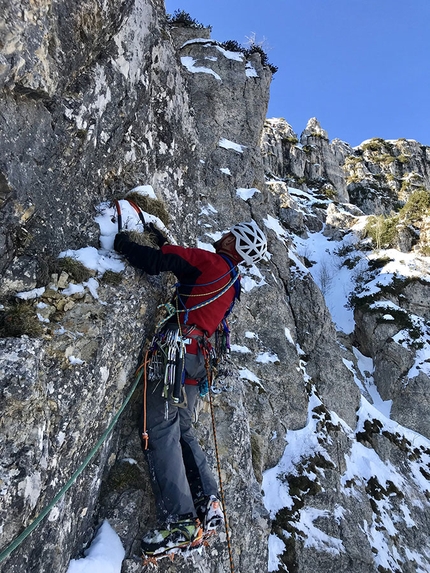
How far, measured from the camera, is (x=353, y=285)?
119 feet

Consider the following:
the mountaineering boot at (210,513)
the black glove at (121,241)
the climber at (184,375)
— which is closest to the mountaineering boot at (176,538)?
the climber at (184,375)

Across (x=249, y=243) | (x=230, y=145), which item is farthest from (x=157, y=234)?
(x=230, y=145)

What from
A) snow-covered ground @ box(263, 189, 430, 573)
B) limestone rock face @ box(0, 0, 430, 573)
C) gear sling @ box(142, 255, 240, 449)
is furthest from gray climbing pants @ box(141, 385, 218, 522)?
snow-covered ground @ box(263, 189, 430, 573)

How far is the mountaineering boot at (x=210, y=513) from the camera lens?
4641 mm

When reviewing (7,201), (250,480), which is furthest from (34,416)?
(250,480)

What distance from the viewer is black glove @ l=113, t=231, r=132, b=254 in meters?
5.37

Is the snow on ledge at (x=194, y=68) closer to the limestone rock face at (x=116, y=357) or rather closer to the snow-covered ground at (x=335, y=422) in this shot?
the snow-covered ground at (x=335, y=422)

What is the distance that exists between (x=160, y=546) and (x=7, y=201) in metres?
4.24

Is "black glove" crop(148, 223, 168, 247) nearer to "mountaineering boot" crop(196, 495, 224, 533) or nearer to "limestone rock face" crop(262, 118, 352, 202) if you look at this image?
"mountaineering boot" crop(196, 495, 224, 533)

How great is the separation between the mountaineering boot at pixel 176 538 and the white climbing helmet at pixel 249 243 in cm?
357

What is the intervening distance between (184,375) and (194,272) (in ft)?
4.83

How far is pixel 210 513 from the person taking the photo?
4.69 m

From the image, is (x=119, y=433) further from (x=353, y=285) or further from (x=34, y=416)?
(x=353, y=285)

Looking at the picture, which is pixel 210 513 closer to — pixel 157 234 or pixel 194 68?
pixel 157 234
